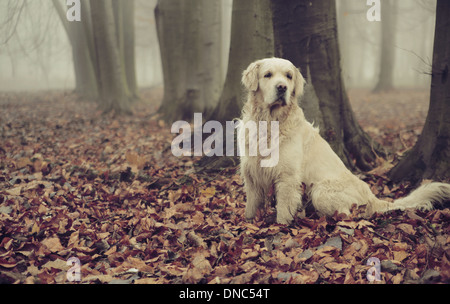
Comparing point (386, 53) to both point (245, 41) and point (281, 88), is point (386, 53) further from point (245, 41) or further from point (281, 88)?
point (281, 88)

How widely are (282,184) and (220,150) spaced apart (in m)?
2.24

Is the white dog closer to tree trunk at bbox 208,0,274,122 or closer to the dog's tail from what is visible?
the dog's tail

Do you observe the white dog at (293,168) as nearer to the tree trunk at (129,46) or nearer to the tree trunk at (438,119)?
the tree trunk at (438,119)

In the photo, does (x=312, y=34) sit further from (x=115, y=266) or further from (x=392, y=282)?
(x=115, y=266)

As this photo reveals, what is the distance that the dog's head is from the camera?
3619 millimetres

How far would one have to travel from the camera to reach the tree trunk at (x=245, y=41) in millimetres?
6051

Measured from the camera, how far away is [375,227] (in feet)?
11.6

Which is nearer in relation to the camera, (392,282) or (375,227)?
(392,282)

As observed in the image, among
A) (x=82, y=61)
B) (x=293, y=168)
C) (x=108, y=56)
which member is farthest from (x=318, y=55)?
(x=82, y=61)

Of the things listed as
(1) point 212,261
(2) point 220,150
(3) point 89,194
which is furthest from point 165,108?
(1) point 212,261

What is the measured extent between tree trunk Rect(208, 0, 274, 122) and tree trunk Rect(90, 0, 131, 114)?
247 inches

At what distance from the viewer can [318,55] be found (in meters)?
5.07

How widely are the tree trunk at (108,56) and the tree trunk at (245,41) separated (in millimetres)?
6285

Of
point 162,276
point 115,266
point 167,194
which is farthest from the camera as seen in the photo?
point 167,194
